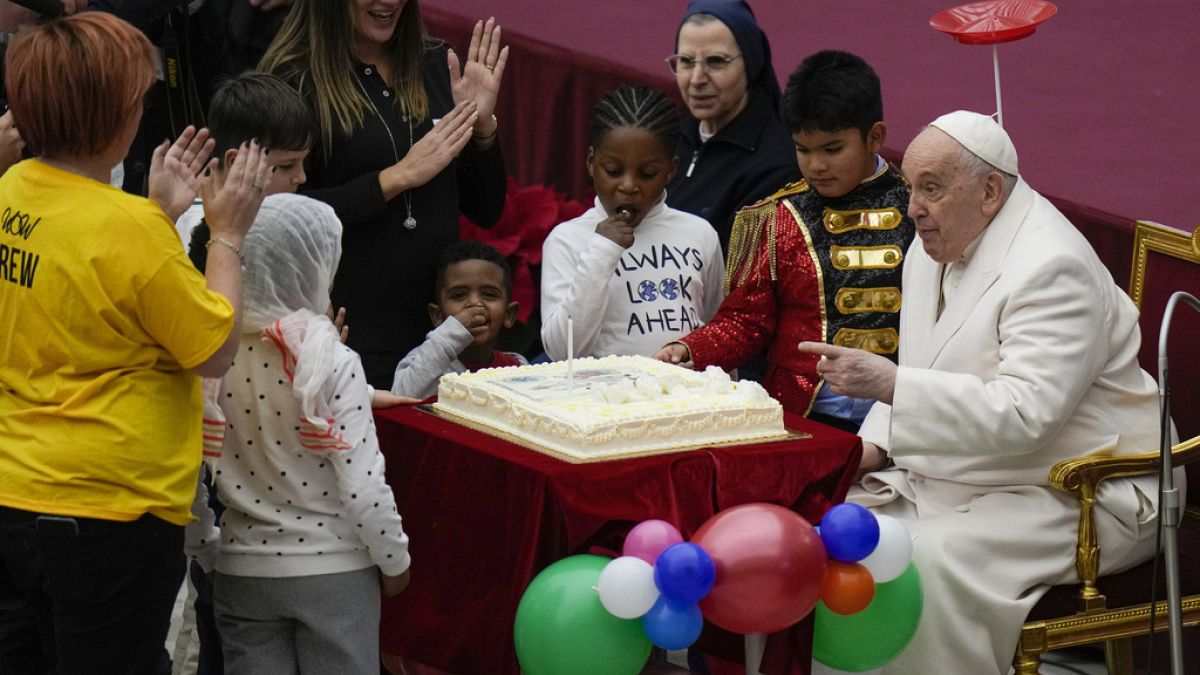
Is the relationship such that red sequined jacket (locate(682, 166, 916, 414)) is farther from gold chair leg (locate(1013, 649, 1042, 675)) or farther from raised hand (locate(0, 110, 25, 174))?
raised hand (locate(0, 110, 25, 174))

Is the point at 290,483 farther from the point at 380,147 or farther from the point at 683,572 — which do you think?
the point at 380,147

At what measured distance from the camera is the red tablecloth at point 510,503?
10.7 ft

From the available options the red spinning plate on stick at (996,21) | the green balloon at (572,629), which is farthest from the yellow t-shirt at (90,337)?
the red spinning plate on stick at (996,21)

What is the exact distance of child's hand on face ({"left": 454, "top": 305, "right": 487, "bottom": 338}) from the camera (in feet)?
13.5

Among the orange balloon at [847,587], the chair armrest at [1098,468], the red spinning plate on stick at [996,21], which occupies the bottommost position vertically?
the orange balloon at [847,587]

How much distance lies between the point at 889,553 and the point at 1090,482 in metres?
0.60

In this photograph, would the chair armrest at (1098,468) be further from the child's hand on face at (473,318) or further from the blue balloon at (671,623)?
the child's hand on face at (473,318)

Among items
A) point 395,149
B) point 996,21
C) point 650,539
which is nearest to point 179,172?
point 650,539

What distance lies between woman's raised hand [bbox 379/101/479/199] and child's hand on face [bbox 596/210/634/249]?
1.32ft

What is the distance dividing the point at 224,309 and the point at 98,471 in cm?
34

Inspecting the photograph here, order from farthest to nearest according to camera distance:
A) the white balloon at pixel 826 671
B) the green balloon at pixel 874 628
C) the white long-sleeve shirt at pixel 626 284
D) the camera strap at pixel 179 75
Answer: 1. the camera strap at pixel 179 75
2. the white long-sleeve shirt at pixel 626 284
3. the white balloon at pixel 826 671
4. the green balloon at pixel 874 628

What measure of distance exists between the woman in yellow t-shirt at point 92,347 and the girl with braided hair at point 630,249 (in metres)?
1.43

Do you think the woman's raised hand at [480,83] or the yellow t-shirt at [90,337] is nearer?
the yellow t-shirt at [90,337]

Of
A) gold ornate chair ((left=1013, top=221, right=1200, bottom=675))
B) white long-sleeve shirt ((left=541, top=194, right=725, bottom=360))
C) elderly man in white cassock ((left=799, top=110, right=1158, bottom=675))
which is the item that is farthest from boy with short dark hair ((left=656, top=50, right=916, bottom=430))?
gold ornate chair ((left=1013, top=221, right=1200, bottom=675))
